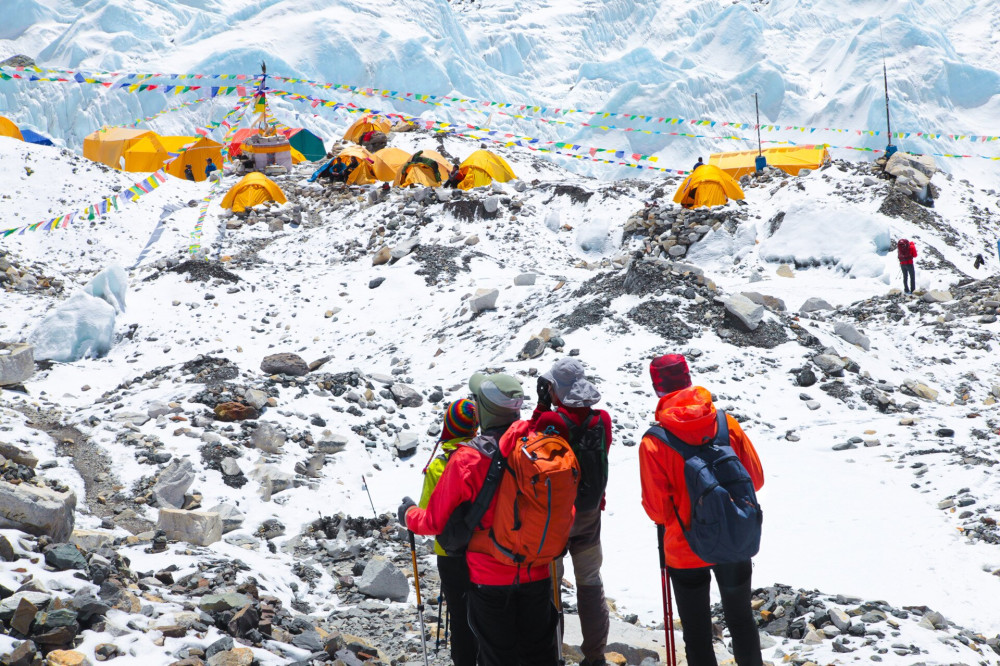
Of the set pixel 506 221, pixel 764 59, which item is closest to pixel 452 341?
pixel 506 221

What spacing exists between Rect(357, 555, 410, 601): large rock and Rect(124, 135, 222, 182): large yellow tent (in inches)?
904

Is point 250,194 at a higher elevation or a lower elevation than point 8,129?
lower

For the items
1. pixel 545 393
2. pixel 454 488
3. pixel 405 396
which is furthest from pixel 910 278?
pixel 454 488

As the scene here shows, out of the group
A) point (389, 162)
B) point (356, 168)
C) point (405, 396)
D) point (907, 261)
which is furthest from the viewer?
point (389, 162)

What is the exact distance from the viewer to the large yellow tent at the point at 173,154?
25.8 m

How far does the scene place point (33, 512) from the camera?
4.04 meters

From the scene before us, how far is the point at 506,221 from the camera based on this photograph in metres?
18.3

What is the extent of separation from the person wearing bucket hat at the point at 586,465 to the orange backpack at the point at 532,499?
0.70 feet

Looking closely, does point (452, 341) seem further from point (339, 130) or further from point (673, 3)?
point (673, 3)

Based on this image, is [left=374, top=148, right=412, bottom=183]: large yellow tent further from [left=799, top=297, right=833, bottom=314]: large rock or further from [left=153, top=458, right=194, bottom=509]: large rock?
[left=153, top=458, right=194, bottom=509]: large rock

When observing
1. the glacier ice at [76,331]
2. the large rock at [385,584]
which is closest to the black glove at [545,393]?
the large rock at [385,584]

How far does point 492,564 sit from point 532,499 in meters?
0.32

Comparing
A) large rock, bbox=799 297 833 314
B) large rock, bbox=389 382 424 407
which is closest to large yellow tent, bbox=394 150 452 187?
large rock, bbox=799 297 833 314

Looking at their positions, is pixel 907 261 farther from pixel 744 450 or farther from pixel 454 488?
pixel 454 488
